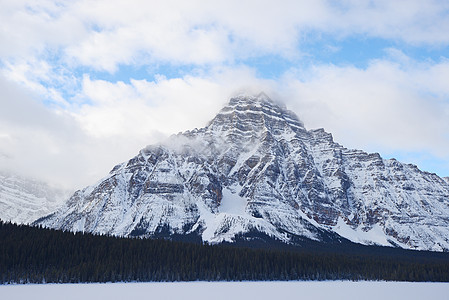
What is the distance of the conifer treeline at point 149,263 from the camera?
368 ft

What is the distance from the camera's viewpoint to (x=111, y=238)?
138 m

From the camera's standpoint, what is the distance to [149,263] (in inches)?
4966

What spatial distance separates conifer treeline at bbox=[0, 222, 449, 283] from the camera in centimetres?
11206

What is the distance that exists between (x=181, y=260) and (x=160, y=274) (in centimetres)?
860

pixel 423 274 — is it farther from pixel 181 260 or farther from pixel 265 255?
pixel 181 260

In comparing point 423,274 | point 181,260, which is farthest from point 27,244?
point 423,274

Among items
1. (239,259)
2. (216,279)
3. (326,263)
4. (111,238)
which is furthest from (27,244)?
(326,263)

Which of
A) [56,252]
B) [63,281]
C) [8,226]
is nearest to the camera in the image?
Result: [63,281]

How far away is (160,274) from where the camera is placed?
12562cm

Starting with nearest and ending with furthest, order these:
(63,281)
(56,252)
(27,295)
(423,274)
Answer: (27,295), (63,281), (56,252), (423,274)

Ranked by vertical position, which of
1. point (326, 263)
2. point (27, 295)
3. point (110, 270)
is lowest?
point (27, 295)

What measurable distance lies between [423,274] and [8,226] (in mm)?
125308

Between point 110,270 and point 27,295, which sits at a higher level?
point 110,270

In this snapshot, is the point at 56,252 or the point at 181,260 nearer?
the point at 56,252
